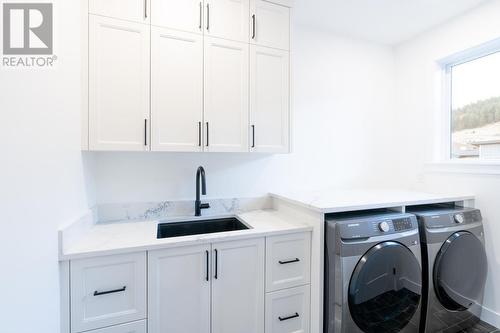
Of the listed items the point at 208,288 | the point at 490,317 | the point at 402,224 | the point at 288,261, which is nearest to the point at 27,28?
the point at 208,288

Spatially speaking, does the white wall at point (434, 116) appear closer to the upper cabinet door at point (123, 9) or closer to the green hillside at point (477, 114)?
the green hillside at point (477, 114)

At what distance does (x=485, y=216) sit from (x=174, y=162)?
2.53 metres

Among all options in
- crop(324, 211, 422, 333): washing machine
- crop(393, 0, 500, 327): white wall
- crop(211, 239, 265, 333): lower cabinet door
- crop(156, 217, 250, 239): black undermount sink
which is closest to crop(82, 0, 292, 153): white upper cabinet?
crop(156, 217, 250, 239): black undermount sink

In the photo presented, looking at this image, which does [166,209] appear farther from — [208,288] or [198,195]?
[208,288]

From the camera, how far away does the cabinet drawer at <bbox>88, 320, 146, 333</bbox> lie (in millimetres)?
1214

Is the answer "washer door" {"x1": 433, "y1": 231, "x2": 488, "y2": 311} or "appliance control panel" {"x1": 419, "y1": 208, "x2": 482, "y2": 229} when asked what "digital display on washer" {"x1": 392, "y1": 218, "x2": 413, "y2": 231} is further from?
"washer door" {"x1": 433, "y1": 231, "x2": 488, "y2": 311}

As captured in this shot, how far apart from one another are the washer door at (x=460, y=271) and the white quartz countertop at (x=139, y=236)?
1010mm

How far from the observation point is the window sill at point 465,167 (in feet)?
6.13

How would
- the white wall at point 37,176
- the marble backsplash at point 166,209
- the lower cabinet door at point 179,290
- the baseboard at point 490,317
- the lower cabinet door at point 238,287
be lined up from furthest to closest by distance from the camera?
the baseboard at point 490,317 → the marble backsplash at point 166,209 → the lower cabinet door at point 238,287 → the lower cabinet door at point 179,290 → the white wall at point 37,176

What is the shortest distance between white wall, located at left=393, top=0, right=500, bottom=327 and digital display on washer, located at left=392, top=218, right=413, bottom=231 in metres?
0.87

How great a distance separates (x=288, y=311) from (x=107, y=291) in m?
1.09

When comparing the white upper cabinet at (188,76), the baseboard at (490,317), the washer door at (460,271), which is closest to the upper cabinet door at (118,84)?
the white upper cabinet at (188,76)

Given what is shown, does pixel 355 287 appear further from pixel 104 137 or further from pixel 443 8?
pixel 443 8

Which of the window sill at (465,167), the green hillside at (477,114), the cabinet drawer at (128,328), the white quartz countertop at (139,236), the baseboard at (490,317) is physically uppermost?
the green hillside at (477,114)
